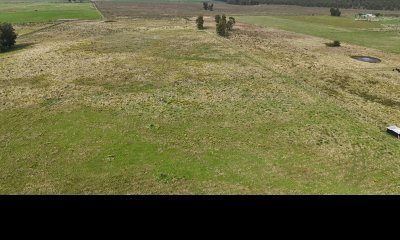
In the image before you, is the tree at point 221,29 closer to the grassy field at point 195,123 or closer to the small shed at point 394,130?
the grassy field at point 195,123

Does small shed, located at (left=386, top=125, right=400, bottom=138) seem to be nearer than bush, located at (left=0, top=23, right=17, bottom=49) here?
Yes

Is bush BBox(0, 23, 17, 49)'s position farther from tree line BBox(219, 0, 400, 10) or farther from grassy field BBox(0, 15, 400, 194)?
tree line BBox(219, 0, 400, 10)

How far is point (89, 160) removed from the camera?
71.8ft

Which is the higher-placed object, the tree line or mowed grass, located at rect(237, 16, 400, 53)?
the tree line

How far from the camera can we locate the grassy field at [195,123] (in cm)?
1988

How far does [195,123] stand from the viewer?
2805cm

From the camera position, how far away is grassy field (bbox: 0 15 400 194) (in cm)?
1988

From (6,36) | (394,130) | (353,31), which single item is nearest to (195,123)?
(394,130)

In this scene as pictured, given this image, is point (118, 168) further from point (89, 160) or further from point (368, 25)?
point (368, 25)

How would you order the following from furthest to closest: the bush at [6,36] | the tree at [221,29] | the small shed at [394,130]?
the tree at [221,29], the bush at [6,36], the small shed at [394,130]

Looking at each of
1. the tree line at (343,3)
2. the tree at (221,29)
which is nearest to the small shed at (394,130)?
the tree at (221,29)

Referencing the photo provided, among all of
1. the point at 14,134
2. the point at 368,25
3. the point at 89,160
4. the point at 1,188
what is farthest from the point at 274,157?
the point at 368,25

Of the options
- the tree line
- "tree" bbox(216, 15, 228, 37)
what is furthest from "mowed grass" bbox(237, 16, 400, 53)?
the tree line

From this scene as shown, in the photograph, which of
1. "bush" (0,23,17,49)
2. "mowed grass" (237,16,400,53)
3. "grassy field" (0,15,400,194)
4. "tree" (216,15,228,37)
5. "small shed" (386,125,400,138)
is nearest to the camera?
"grassy field" (0,15,400,194)
